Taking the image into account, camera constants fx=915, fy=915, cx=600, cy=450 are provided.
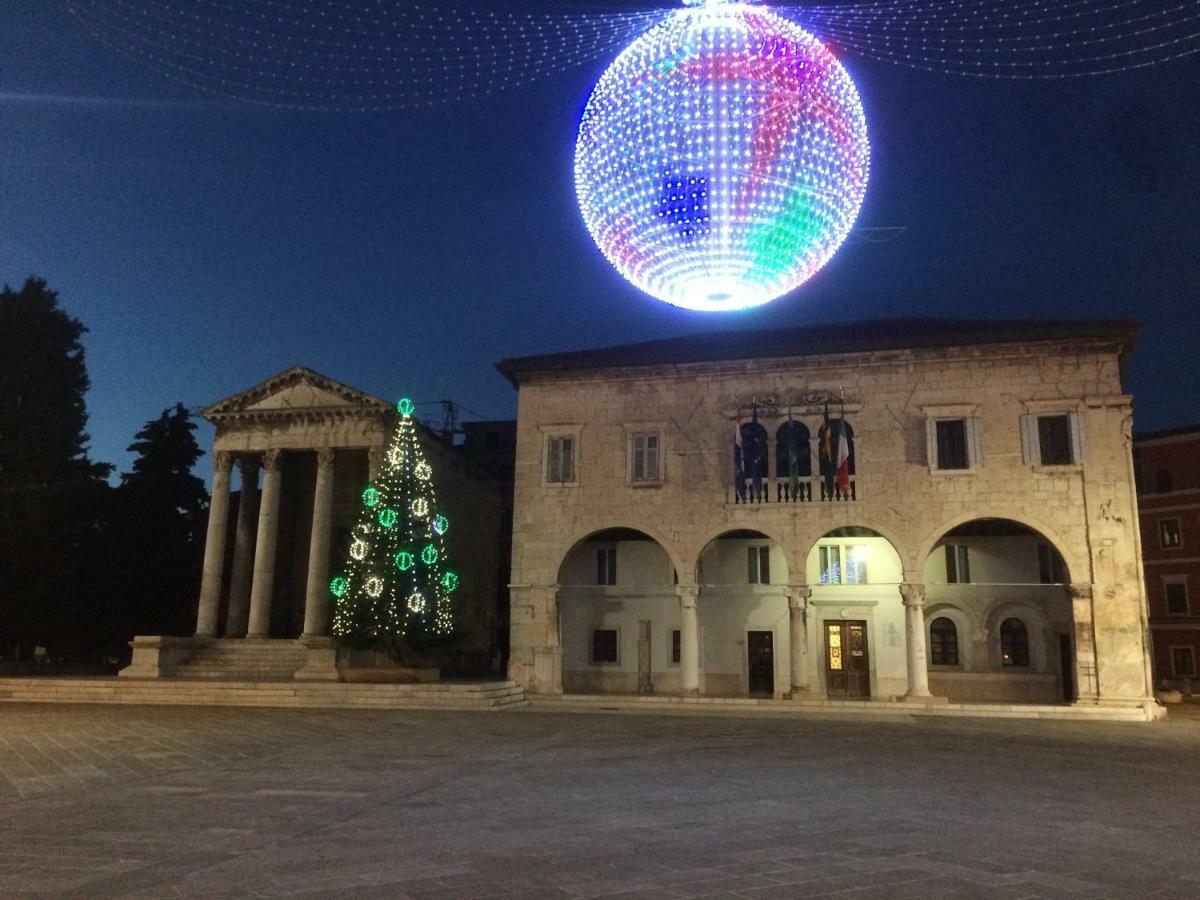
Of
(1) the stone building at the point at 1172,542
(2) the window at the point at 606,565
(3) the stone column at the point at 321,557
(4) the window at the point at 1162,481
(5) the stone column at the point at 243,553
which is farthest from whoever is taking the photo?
(4) the window at the point at 1162,481

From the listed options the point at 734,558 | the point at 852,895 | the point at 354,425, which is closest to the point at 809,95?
the point at 852,895

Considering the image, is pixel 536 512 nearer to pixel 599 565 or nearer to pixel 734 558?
pixel 599 565

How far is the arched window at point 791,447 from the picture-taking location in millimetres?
24125

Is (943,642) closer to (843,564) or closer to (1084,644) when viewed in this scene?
(843,564)

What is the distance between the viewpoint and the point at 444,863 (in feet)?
20.4

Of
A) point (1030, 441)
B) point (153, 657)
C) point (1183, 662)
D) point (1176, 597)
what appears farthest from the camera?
point (1176, 597)

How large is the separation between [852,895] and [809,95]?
6.96 metres

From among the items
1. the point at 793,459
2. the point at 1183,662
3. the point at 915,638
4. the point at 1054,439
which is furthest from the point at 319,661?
the point at 1183,662

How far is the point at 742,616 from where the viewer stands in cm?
2720

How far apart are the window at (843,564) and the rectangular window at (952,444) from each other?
4171 mm

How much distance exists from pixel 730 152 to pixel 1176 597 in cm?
3629

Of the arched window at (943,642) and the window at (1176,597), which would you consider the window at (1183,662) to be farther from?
the arched window at (943,642)

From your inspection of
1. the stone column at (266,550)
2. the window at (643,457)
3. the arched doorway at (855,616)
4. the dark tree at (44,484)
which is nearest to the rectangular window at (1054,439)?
the arched doorway at (855,616)

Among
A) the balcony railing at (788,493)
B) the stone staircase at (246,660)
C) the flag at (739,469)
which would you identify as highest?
the flag at (739,469)
